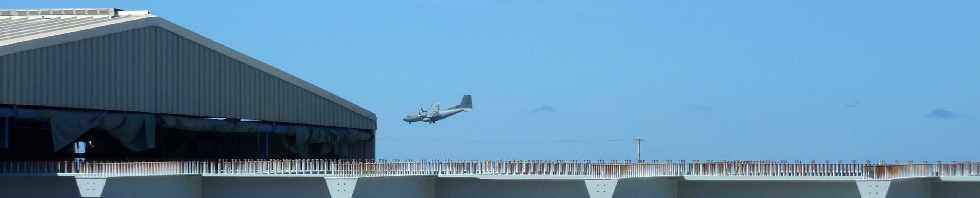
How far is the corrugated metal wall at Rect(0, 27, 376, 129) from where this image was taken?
190 feet

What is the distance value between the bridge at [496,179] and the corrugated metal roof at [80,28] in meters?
5.62

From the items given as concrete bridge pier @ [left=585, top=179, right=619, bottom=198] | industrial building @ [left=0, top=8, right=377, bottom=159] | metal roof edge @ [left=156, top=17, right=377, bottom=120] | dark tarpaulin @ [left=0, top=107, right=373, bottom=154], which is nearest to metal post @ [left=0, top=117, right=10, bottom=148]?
industrial building @ [left=0, top=8, right=377, bottom=159]

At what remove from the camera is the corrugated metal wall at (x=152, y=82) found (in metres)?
58.0

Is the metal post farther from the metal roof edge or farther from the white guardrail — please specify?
the metal roof edge

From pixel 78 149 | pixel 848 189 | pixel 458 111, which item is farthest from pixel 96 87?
pixel 458 111

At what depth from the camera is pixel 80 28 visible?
62.4 metres

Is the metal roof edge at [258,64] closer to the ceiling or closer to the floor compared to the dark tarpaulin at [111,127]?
closer to the ceiling

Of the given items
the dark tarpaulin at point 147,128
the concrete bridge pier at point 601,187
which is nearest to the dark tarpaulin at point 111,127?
the dark tarpaulin at point 147,128

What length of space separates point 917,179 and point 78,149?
135 ft

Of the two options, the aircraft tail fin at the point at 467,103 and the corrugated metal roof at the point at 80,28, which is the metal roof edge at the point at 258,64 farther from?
the aircraft tail fin at the point at 467,103

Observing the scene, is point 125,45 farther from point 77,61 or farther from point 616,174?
point 616,174

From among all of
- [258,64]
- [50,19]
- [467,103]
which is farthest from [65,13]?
[467,103]

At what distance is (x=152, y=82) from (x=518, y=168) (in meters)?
21.2

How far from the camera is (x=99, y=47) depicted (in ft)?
205
